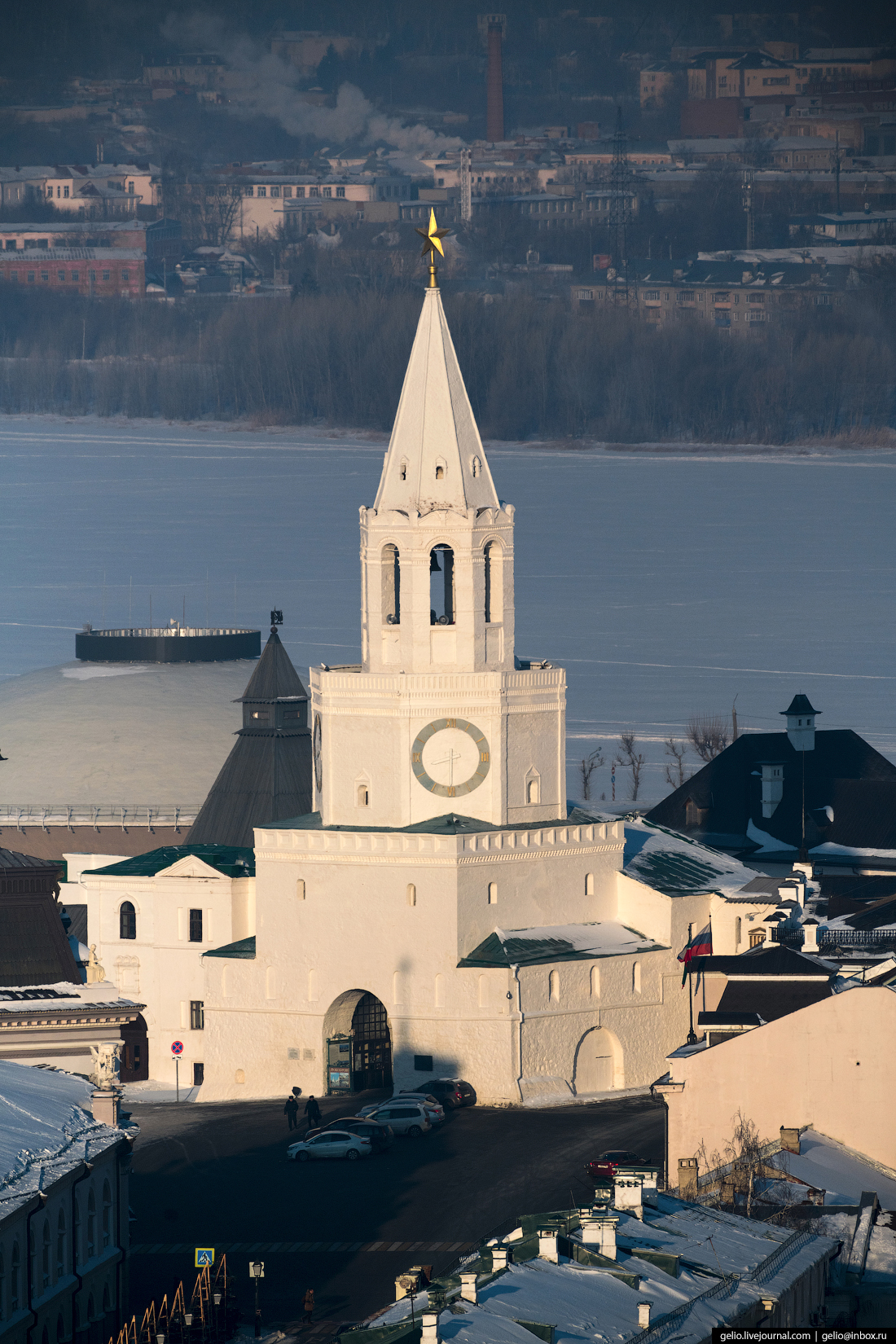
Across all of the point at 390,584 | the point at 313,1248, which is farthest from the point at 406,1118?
the point at 390,584

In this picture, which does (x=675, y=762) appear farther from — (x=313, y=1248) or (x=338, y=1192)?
(x=313, y=1248)

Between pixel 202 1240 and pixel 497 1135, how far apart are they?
11.0 metres

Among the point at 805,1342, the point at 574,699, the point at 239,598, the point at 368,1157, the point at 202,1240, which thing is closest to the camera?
the point at 805,1342

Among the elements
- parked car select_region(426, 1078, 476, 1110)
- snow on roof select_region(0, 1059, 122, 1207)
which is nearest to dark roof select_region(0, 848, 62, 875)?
snow on roof select_region(0, 1059, 122, 1207)

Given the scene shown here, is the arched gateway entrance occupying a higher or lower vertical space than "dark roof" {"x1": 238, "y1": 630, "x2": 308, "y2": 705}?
lower

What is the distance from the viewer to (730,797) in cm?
10244

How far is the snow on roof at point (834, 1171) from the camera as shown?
59.3 metres

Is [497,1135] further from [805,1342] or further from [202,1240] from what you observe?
[805,1342]

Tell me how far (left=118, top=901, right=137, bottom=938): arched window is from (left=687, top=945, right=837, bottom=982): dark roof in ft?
53.2

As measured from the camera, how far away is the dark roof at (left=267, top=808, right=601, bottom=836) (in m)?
80.2

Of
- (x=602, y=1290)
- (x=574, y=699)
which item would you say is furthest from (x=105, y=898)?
(x=574, y=699)

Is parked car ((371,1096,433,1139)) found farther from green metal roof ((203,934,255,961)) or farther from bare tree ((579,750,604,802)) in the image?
bare tree ((579,750,604,802))

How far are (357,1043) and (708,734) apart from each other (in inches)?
2434

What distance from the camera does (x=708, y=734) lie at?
5512 inches
